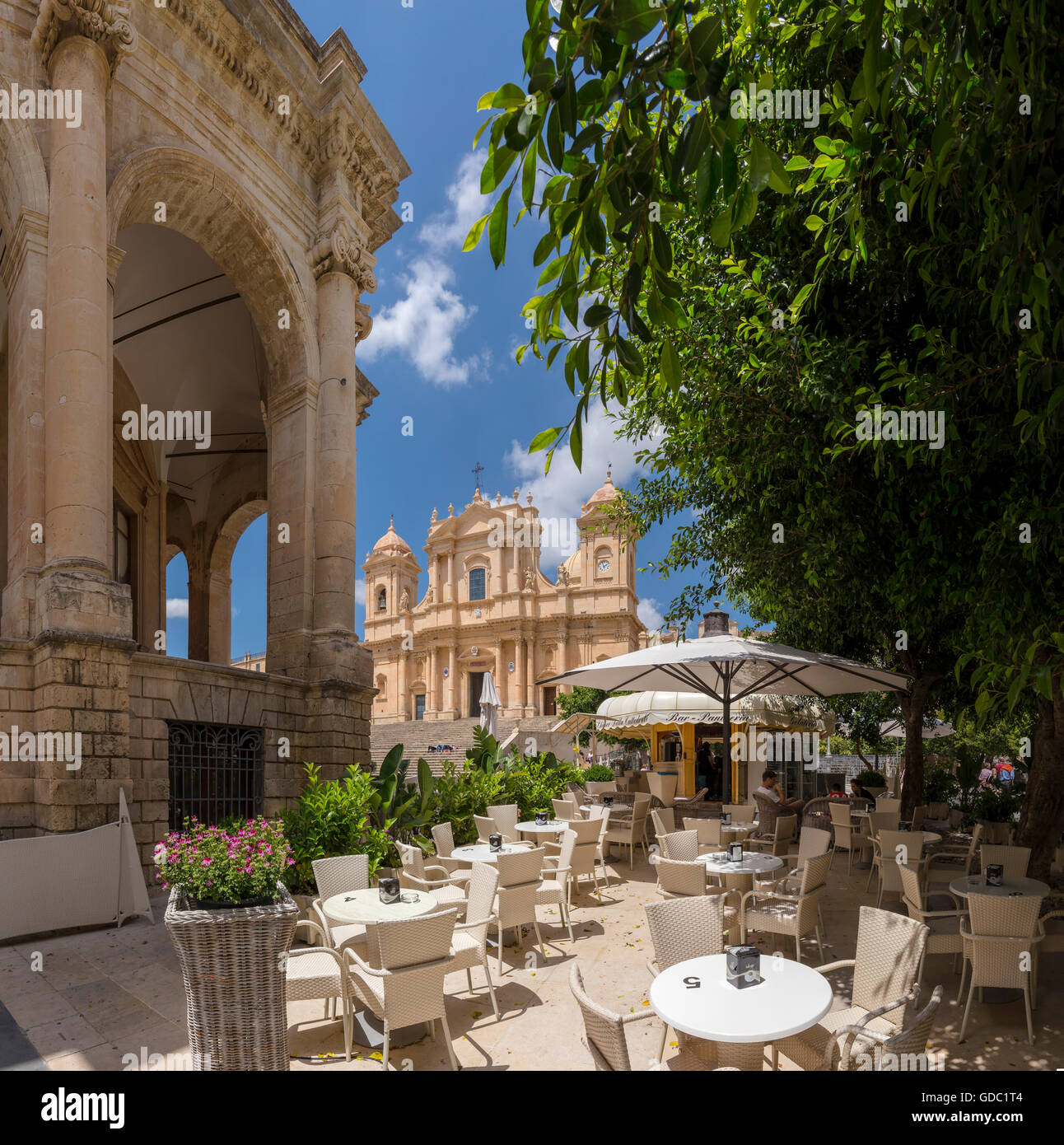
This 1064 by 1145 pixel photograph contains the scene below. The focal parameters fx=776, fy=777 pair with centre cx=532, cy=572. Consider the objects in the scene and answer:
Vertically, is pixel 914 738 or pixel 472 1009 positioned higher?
pixel 914 738

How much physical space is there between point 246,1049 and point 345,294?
12.1 metres

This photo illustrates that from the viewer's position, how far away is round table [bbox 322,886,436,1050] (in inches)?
182

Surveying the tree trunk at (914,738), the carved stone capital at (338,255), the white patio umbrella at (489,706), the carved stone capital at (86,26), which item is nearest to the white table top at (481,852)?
the tree trunk at (914,738)

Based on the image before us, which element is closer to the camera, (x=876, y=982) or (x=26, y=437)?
(x=876, y=982)

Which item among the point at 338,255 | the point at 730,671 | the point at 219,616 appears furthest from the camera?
the point at 219,616

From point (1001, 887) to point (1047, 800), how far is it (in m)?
2.72

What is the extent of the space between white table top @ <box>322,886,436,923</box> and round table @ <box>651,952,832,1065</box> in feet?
5.93

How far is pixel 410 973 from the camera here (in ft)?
13.3

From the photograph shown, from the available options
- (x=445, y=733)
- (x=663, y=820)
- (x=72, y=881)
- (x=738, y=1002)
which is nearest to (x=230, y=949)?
(x=738, y=1002)

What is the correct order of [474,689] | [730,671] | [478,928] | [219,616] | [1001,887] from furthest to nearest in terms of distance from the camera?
1. [474,689]
2. [219,616]
3. [730,671]
4. [1001,887]
5. [478,928]

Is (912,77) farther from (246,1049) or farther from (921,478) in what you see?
(246,1049)

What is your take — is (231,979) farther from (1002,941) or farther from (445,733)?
(445,733)

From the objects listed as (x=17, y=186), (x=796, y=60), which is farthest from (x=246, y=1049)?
(x=17, y=186)

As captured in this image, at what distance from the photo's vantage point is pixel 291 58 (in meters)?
12.2
